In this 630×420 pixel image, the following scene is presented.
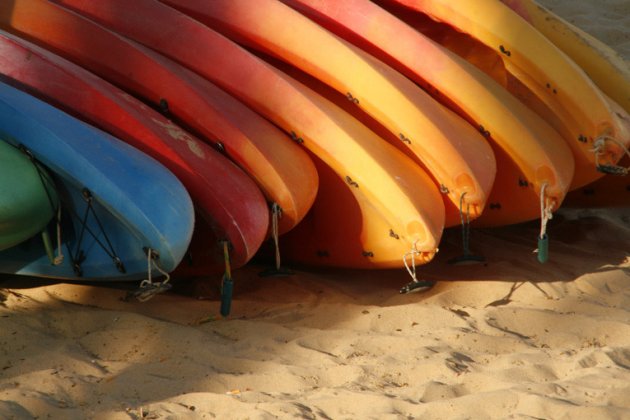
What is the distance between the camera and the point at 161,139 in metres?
3.50

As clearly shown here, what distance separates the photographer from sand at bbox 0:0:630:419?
2.79 m

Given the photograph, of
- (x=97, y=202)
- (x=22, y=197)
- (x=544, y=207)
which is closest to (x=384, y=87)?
(x=544, y=207)

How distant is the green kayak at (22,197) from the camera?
318cm

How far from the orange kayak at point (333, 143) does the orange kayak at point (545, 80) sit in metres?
0.60

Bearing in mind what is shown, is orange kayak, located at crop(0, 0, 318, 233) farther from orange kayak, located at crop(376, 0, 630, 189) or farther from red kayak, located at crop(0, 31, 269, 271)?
orange kayak, located at crop(376, 0, 630, 189)

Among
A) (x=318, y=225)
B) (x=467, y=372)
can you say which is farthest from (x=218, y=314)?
(x=467, y=372)

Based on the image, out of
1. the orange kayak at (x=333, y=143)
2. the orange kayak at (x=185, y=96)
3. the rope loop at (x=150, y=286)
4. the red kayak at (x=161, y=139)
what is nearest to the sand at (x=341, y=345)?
the rope loop at (x=150, y=286)

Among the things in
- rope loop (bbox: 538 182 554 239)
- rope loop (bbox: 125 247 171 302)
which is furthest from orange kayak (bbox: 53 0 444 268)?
rope loop (bbox: 125 247 171 302)

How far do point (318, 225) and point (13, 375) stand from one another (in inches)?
52.4

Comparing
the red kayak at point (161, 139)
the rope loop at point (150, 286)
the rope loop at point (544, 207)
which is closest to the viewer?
the rope loop at point (150, 286)

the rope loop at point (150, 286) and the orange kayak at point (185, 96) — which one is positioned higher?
the orange kayak at point (185, 96)

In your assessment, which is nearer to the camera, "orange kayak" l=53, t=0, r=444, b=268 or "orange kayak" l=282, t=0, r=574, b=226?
"orange kayak" l=53, t=0, r=444, b=268

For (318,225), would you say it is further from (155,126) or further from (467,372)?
(467,372)

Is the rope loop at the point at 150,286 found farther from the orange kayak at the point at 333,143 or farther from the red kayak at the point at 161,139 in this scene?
the orange kayak at the point at 333,143
